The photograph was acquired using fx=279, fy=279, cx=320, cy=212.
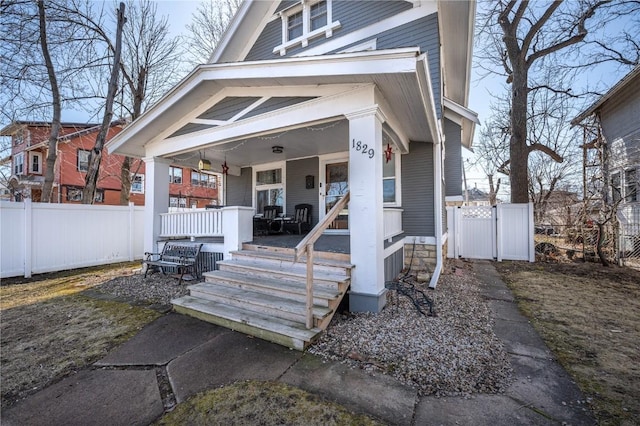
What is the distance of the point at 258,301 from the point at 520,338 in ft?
10.6

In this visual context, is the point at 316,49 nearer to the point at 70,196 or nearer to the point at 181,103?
A: the point at 181,103

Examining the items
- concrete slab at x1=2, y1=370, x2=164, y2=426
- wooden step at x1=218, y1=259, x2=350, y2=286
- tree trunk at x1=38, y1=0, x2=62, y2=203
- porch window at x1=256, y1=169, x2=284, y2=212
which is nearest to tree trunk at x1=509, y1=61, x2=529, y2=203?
porch window at x1=256, y1=169, x2=284, y2=212

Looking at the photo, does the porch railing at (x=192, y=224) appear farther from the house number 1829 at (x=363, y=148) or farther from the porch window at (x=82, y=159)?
the porch window at (x=82, y=159)

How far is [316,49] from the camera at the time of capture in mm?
7137

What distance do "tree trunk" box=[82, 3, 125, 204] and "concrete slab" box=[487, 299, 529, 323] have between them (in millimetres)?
10853

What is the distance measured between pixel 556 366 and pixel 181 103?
6.76 meters

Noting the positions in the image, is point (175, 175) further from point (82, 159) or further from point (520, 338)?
point (520, 338)

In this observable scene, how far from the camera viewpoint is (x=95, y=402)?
2.23 m

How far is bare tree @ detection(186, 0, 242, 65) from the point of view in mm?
13367

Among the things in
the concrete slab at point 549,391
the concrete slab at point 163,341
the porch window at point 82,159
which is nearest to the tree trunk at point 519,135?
the concrete slab at point 549,391

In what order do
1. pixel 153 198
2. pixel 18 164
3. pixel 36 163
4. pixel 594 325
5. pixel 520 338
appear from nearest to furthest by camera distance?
pixel 520 338, pixel 594 325, pixel 153 198, pixel 36 163, pixel 18 164

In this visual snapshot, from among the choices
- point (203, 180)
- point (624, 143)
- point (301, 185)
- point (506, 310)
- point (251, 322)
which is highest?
point (203, 180)

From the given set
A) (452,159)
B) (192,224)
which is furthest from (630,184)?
(192,224)

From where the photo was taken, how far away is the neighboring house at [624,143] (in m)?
7.72
